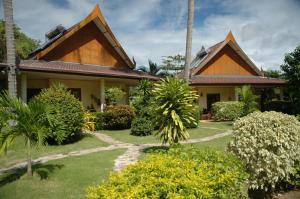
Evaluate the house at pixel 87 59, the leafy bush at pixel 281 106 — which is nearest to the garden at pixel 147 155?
the house at pixel 87 59

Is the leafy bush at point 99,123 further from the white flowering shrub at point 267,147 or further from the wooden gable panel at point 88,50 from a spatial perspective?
the white flowering shrub at point 267,147

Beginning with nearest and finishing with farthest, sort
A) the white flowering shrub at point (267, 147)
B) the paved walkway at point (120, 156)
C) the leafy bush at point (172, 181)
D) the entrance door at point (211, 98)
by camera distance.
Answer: the leafy bush at point (172, 181) < the white flowering shrub at point (267, 147) < the paved walkway at point (120, 156) < the entrance door at point (211, 98)

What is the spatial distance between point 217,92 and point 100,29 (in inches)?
460

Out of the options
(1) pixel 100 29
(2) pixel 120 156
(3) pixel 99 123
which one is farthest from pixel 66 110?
(1) pixel 100 29

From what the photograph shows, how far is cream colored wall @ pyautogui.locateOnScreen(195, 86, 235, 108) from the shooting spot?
23344 millimetres

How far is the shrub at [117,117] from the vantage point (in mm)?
15133

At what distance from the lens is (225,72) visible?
2472 centimetres

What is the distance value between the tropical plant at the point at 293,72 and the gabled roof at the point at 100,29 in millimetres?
11573

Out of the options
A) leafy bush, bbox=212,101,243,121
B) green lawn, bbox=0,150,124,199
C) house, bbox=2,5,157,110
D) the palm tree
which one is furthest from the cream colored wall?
the palm tree

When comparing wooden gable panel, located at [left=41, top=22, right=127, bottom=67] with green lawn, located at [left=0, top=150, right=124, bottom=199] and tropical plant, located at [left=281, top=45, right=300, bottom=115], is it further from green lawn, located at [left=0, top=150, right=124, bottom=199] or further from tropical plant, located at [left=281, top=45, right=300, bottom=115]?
tropical plant, located at [left=281, top=45, right=300, bottom=115]

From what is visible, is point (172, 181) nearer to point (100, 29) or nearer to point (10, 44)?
point (10, 44)

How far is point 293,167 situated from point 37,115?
6.46 meters

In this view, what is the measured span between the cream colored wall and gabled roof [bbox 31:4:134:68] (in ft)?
22.0

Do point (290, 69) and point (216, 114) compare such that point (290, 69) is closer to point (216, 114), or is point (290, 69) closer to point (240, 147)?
point (216, 114)
